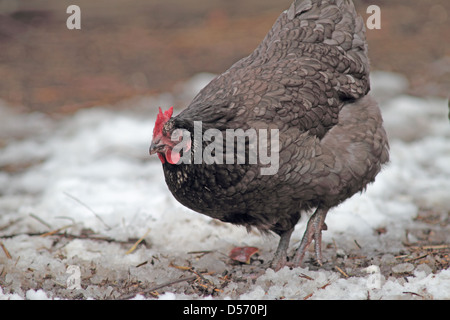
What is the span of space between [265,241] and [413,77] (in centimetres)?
468

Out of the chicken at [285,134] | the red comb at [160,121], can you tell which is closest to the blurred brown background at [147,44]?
the chicken at [285,134]

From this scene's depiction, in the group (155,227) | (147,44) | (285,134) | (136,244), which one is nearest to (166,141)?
(285,134)

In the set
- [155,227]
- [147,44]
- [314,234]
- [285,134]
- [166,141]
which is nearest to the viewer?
[166,141]

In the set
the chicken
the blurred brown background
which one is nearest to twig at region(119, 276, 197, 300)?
the chicken

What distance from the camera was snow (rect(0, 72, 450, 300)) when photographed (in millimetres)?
3129

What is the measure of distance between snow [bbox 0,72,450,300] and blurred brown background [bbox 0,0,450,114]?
95cm

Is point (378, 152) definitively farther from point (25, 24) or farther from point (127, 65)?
point (25, 24)

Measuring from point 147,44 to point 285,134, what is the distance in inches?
247

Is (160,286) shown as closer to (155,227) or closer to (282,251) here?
(282,251)

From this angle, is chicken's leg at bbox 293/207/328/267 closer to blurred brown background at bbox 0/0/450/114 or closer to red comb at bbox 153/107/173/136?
red comb at bbox 153/107/173/136

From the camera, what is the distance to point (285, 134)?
3.19 meters

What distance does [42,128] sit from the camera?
6.48 m
